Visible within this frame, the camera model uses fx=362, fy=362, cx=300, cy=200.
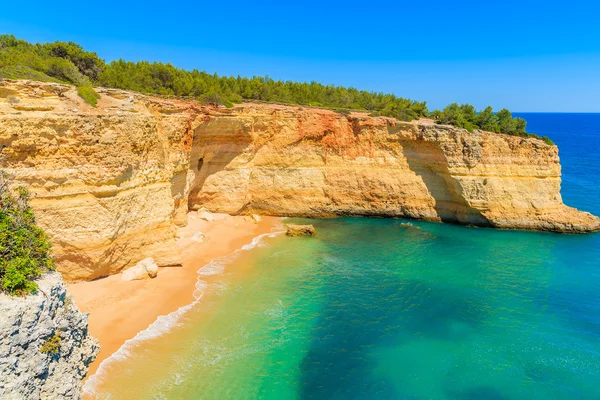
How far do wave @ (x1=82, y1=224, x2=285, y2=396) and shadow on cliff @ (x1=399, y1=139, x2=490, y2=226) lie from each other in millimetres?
17924

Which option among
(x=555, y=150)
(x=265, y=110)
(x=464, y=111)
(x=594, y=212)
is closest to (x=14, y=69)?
(x=265, y=110)

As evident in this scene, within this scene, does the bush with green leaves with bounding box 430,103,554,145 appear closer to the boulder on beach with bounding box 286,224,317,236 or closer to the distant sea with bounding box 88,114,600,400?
the distant sea with bounding box 88,114,600,400

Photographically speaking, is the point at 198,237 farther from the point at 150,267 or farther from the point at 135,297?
the point at 135,297

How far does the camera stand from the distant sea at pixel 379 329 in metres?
12.1

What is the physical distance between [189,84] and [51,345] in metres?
25.2

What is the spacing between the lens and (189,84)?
29.5 metres

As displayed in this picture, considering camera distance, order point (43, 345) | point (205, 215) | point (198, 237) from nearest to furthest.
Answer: point (43, 345), point (198, 237), point (205, 215)

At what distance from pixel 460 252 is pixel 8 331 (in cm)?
2463

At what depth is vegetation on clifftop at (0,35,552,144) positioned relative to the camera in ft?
73.0

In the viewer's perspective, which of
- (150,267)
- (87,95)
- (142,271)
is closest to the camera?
(87,95)

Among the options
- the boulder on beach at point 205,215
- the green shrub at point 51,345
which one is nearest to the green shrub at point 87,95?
the boulder on beach at point 205,215

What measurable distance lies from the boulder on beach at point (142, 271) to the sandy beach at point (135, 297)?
24cm

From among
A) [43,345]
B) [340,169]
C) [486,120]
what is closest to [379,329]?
[43,345]

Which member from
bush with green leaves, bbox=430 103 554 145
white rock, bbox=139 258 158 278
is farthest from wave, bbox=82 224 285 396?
bush with green leaves, bbox=430 103 554 145
